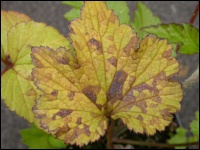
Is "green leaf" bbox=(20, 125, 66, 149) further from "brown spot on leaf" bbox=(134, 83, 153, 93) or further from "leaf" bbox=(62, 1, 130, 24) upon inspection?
"brown spot on leaf" bbox=(134, 83, 153, 93)

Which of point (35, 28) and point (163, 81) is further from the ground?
point (35, 28)

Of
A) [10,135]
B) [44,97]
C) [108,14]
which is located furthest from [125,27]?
[10,135]

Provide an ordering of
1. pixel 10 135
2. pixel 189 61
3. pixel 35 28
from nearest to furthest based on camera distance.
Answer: pixel 35 28 < pixel 10 135 < pixel 189 61

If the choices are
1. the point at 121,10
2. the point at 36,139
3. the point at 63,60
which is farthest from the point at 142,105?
the point at 36,139

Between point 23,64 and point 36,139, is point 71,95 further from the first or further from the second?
point 36,139

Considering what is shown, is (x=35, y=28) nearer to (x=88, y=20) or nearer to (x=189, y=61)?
(x=88, y=20)

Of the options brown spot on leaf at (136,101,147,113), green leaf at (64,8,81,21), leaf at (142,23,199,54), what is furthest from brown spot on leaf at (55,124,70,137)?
green leaf at (64,8,81,21)

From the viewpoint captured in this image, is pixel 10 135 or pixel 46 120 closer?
pixel 46 120
